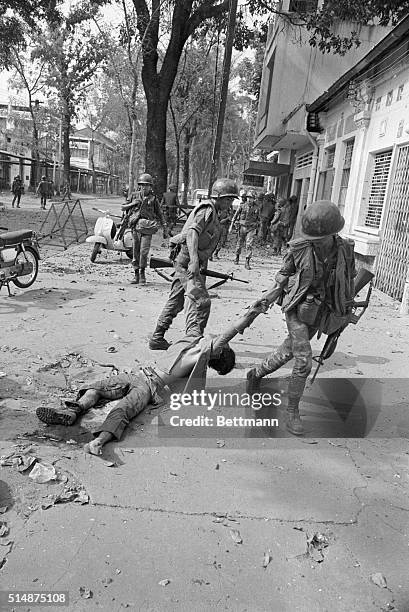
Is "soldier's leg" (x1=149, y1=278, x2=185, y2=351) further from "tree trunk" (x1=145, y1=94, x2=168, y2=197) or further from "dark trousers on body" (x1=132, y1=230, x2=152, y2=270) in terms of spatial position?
"tree trunk" (x1=145, y1=94, x2=168, y2=197)

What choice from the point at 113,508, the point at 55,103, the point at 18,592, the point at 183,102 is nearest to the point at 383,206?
the point at 113,508

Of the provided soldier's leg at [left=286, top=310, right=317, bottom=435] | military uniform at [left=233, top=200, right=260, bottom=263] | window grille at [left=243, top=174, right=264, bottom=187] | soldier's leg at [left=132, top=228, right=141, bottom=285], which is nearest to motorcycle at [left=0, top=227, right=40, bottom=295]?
soldier's leg at [left=132, top=228, right=141, bottom=285]

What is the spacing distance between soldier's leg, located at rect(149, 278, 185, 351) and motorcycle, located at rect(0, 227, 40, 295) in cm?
272

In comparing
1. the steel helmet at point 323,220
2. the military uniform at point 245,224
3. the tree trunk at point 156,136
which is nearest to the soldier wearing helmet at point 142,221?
the military uniform at point 245,224

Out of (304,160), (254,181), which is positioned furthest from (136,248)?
(254,181)

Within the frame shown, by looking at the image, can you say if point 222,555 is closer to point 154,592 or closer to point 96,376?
point 154,592

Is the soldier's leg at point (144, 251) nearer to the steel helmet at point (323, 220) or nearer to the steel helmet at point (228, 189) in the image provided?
the steel helmet at point (228, 189)

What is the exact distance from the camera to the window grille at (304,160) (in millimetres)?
17722

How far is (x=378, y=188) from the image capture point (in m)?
10.2

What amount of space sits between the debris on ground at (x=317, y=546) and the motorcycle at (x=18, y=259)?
18.0 ft

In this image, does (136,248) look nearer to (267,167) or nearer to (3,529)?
(3,529)

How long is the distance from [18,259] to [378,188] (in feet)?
22.3

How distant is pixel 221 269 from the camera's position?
11.0m

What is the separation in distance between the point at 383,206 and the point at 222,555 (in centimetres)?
836
